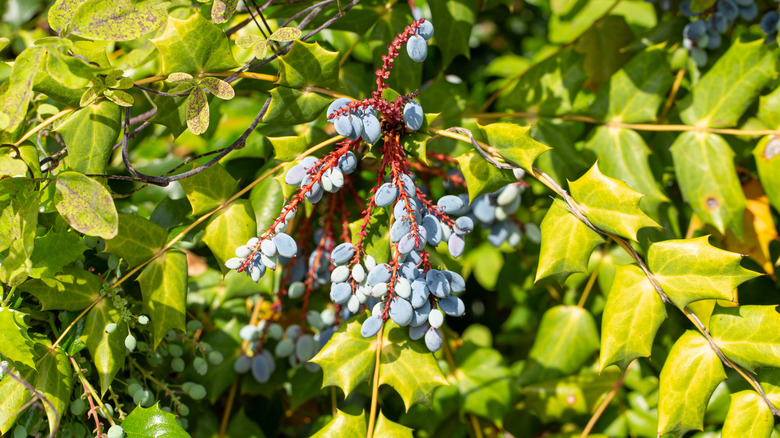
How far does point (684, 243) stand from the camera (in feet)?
2.94

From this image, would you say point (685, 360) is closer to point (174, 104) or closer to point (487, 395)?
point (487, 395)

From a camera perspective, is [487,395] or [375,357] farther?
[487,395]

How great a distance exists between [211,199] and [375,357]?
0.39 meters

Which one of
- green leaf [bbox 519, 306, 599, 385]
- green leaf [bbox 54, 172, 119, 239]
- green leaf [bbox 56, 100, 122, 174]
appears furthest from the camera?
green leaf [bbox 519, 306, 599, 385]

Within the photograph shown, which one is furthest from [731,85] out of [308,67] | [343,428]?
[343,428]

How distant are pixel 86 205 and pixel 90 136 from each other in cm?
15

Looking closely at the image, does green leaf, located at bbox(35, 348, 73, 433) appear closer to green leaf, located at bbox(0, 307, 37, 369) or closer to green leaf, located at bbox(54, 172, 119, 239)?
green leaf, located at bbox(0, 307, 37, 369)

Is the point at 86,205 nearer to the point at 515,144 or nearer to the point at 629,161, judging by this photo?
the point at 515,144

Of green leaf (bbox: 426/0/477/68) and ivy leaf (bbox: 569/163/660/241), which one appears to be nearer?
ivy leaf (bbox: 569/163/660/241)

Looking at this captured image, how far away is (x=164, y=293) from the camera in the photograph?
3.11 ft

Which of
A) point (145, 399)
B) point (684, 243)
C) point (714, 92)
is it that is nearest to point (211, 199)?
point (145, 399)

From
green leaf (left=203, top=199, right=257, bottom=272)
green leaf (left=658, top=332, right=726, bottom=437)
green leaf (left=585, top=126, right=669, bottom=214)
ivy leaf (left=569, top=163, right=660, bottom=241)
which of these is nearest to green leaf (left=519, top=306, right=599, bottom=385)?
green leaf (left=585, top=126, right=669, bottom=214)

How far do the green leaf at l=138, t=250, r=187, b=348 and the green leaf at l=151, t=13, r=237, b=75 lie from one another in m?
0.32

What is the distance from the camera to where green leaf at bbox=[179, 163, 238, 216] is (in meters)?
0.96
